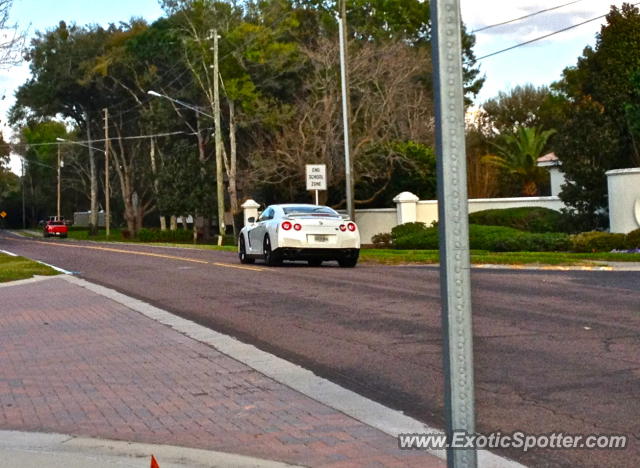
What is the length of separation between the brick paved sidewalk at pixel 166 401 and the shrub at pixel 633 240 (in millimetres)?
17977

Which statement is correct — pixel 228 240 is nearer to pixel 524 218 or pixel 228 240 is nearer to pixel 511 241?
pixel 524 218

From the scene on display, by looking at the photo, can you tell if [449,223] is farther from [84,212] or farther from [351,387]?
[84,212]

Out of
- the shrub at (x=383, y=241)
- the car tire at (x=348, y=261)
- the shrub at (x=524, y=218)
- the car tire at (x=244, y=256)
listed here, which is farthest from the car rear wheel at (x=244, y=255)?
the shrub at (x=383, y=241)

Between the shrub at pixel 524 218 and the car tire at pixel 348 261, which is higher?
the shrub at pixel 524 218

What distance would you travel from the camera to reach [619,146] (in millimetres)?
32531

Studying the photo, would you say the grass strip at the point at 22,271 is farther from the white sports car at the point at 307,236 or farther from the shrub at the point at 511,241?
the shrub at the point at 511,241

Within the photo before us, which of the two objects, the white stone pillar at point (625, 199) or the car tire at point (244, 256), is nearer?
the car tire at point (244, 256)

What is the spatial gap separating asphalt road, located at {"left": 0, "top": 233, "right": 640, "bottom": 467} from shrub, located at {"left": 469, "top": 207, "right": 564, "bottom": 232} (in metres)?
13.7

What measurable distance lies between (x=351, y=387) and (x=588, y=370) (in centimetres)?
218

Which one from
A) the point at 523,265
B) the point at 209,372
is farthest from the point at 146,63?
the point at 209,372

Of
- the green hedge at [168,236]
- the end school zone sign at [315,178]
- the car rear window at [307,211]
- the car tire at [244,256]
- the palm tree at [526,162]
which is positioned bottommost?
the car tire at [244,256]

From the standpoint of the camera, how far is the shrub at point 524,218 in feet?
116

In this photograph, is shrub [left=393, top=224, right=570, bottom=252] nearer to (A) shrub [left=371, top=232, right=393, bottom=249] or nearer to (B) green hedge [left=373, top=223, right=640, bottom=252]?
(B) green hedge [left=373, top=223, right=640, bottom=252]

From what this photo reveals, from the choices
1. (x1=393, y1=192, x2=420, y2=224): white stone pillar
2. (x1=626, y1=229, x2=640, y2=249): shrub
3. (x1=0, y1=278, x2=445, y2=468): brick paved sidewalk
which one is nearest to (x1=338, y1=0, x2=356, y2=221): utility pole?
(x1=393, y1=192, x2=420, y2=224): white stone pillar
